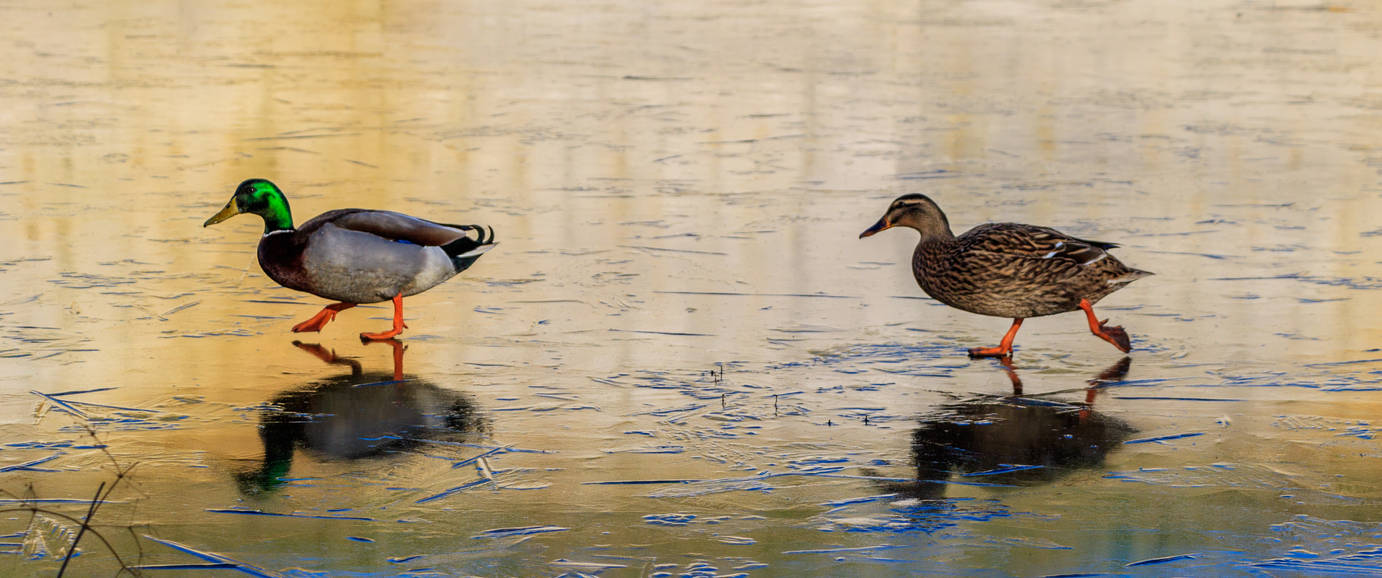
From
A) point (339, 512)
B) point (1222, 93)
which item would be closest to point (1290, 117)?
point (1222, 93)

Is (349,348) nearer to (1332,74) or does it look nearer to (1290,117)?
(1290,117)

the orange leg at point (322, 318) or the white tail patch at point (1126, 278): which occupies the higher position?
the white tail patch at point (1126, 278)

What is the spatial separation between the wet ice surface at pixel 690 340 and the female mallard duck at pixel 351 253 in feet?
0.72

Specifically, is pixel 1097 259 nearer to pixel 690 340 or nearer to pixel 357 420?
pixel 690 340

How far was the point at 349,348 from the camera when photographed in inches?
260

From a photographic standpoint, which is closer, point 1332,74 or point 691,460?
point 691,460

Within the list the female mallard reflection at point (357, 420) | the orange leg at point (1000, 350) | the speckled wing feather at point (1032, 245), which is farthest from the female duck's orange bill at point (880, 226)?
the female mallard reflection at point (357, 420)

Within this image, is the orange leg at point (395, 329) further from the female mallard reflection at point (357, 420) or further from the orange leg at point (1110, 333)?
the orange leg at point (1110, 333)

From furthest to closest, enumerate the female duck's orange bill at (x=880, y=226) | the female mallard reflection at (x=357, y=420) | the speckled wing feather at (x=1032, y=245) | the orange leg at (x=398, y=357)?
the female duck's orange bill at (x=880, y=226)
the speckled wing feather at (x=1032, y=245)
the orange leg at (x=398, y=357)
the female mallard reflection at (x=357, y=420)

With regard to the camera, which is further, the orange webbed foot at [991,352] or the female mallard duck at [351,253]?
the female mallard duck at [351,253]

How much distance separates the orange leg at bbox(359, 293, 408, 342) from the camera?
6.66 m

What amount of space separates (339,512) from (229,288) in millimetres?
3181

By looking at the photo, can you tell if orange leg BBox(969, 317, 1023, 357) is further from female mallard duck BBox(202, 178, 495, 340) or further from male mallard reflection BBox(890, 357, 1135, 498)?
female mallard duck BBox(202, 178, 495, 340)

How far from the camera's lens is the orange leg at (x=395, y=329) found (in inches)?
262
